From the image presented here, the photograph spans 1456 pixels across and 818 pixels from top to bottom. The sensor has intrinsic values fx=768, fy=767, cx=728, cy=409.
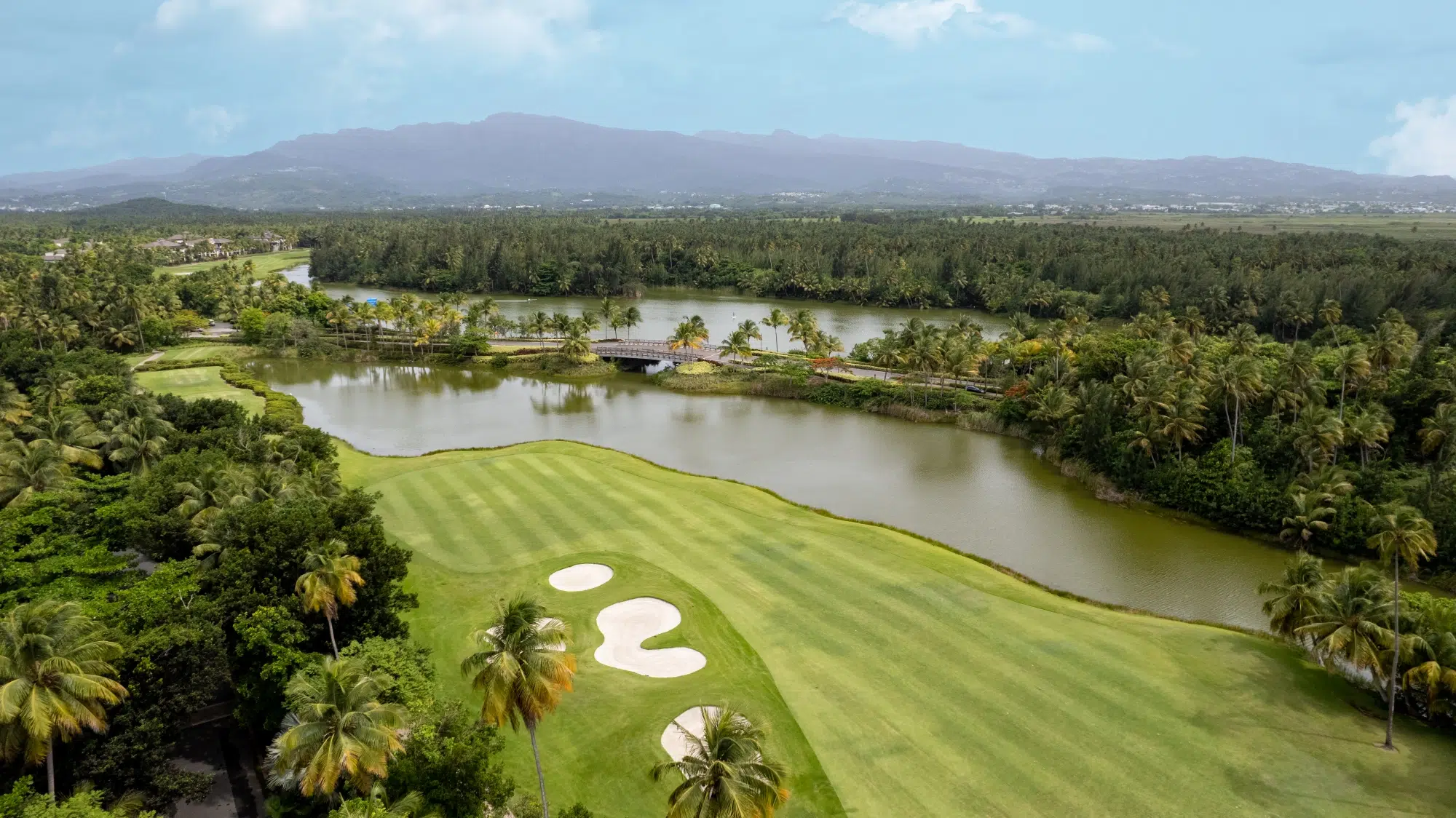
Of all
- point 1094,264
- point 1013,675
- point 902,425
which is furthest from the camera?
point 1094,264

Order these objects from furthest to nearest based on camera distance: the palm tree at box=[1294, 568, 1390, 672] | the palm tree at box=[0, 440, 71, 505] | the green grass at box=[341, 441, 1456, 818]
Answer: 1. the palm tree at box=[0, 440, 71, 505]
2. the palm tree at box=[1294, 568, 1390, 672]
3. the green grass at box=[341, 441, 1456, 818]

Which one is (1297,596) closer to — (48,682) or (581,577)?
(581,577)

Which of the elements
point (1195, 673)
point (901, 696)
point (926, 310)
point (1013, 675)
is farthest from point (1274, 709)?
point (926, 310)

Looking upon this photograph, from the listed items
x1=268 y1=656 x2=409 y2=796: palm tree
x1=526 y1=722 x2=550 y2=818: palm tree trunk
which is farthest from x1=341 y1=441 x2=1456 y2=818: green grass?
x1=268 y1=656 x2=409 y2=796: palm tree

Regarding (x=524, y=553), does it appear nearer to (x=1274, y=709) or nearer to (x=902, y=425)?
(x=1274, y=709)

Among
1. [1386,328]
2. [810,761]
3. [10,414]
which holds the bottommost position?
[810,761]

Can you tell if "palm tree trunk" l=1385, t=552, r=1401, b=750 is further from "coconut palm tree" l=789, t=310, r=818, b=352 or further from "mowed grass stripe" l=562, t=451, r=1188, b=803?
"coconut palm tree" l=789, t=310, r=818, b=352
